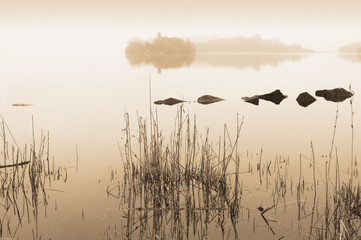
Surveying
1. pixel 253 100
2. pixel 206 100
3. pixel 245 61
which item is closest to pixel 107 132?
pixel 206 100

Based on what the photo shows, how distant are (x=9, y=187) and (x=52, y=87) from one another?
26144 mm

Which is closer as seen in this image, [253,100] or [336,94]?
[253,100]

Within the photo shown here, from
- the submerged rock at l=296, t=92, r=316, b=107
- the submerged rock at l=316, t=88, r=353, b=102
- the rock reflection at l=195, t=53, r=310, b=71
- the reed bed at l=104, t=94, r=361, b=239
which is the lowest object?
the reed bed at l=104, t=94, r=361, b=239

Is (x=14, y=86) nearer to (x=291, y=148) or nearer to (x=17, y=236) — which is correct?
(x=291, y=148)

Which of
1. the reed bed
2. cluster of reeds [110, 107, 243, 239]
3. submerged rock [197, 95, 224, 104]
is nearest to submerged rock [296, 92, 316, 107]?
submerged rock [197, 95, 224, 104]

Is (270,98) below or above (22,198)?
above

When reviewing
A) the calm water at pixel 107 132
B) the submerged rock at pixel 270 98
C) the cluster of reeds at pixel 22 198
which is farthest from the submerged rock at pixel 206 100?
the cluster of reeds at pixel 22 198

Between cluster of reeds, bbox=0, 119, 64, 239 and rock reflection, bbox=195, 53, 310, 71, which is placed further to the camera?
rock reflection, bbox=195, 53, 310, 71

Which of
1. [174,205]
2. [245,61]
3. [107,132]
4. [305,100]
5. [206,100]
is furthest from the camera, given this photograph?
[245,61]

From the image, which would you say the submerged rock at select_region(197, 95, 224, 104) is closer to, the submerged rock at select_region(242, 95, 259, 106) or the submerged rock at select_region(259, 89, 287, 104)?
the submerged rock at select_region(242, 95, 259, 106)

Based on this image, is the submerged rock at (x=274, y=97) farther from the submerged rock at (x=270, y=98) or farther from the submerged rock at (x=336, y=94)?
the submerged rock at (x=336, y=94)

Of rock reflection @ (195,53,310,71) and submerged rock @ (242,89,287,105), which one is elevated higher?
rock reflection @ (195,53,310,71)

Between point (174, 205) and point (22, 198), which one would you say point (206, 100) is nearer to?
point (22, 198)

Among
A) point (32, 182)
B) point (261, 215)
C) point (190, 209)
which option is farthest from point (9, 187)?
point (261, 215)
